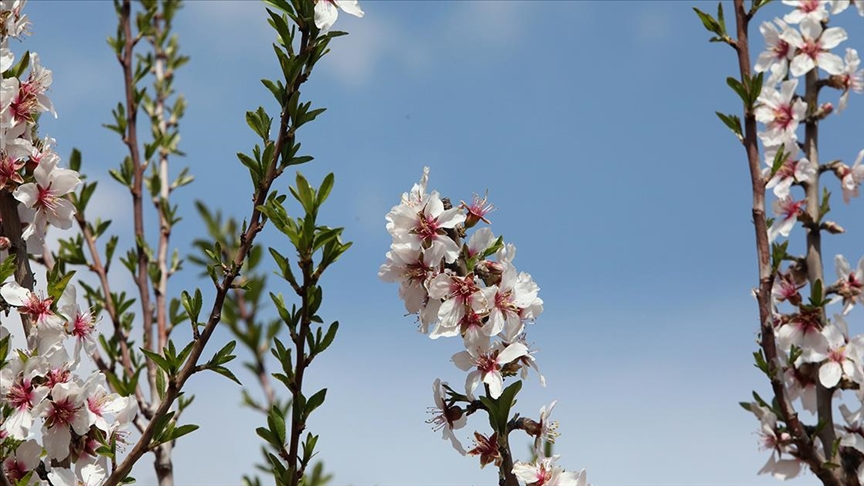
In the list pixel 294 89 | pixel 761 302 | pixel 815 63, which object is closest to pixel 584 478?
pixel 761 302

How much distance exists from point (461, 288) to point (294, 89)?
669 millimetres

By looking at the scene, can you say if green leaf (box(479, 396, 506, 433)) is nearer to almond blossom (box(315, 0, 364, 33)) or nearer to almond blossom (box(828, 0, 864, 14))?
almond blossom (box(315, 0, 364, 33))

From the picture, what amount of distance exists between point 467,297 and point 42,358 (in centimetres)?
113

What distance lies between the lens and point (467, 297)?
6.75 ft

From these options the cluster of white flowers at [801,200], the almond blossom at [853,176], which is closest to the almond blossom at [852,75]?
the cluster of white flowers at [801,200]

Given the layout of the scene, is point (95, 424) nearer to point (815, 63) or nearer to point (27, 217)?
point (27, 217)

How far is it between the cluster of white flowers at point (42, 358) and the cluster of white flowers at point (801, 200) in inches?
73.4

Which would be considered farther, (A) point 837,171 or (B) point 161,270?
(B) point 161,270

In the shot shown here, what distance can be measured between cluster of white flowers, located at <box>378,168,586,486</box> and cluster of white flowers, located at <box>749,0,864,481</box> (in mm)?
746

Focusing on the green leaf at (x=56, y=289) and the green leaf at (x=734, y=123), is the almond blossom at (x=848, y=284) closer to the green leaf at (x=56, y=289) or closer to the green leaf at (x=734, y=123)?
the green leaf at (x=734, y=123)

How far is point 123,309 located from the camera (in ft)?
12.2

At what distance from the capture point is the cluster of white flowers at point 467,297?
6.75ft

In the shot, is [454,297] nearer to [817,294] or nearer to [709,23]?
[817,294]

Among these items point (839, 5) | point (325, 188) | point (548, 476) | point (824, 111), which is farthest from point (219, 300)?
point (839, 5)
